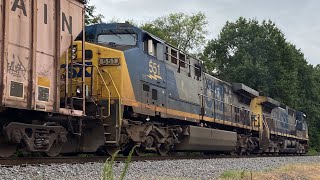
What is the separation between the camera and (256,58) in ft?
137

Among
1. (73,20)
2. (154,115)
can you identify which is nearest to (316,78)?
(154,115)

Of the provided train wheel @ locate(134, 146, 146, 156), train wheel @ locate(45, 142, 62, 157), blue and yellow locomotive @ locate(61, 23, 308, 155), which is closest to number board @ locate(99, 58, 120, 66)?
blue and yellow locomotive @ locate(61, 23, 308, 155)

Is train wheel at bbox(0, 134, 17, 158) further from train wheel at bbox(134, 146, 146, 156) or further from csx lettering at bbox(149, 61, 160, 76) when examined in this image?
csx lettering at bbox(149, 61, 160, 76)

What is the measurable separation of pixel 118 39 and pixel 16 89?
482cm

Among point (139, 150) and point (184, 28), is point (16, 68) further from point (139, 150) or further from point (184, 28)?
point (184, 28)

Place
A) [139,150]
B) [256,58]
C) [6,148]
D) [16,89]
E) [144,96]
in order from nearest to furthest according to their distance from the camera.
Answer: [16,89] → [6,148] → [144,96] → [139,150] → [256,58]

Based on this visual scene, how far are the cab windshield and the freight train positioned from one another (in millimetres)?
28

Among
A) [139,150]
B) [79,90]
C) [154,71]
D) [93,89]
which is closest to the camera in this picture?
[79,90]

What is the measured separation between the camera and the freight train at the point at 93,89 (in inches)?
295

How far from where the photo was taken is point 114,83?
10406 mm

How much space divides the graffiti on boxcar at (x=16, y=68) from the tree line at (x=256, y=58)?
29406 millimetres

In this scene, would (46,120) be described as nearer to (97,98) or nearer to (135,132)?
A: (97,98)

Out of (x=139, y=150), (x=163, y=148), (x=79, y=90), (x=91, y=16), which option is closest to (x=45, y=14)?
(x=79, y=90)

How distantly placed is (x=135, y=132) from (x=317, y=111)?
40.0 m
